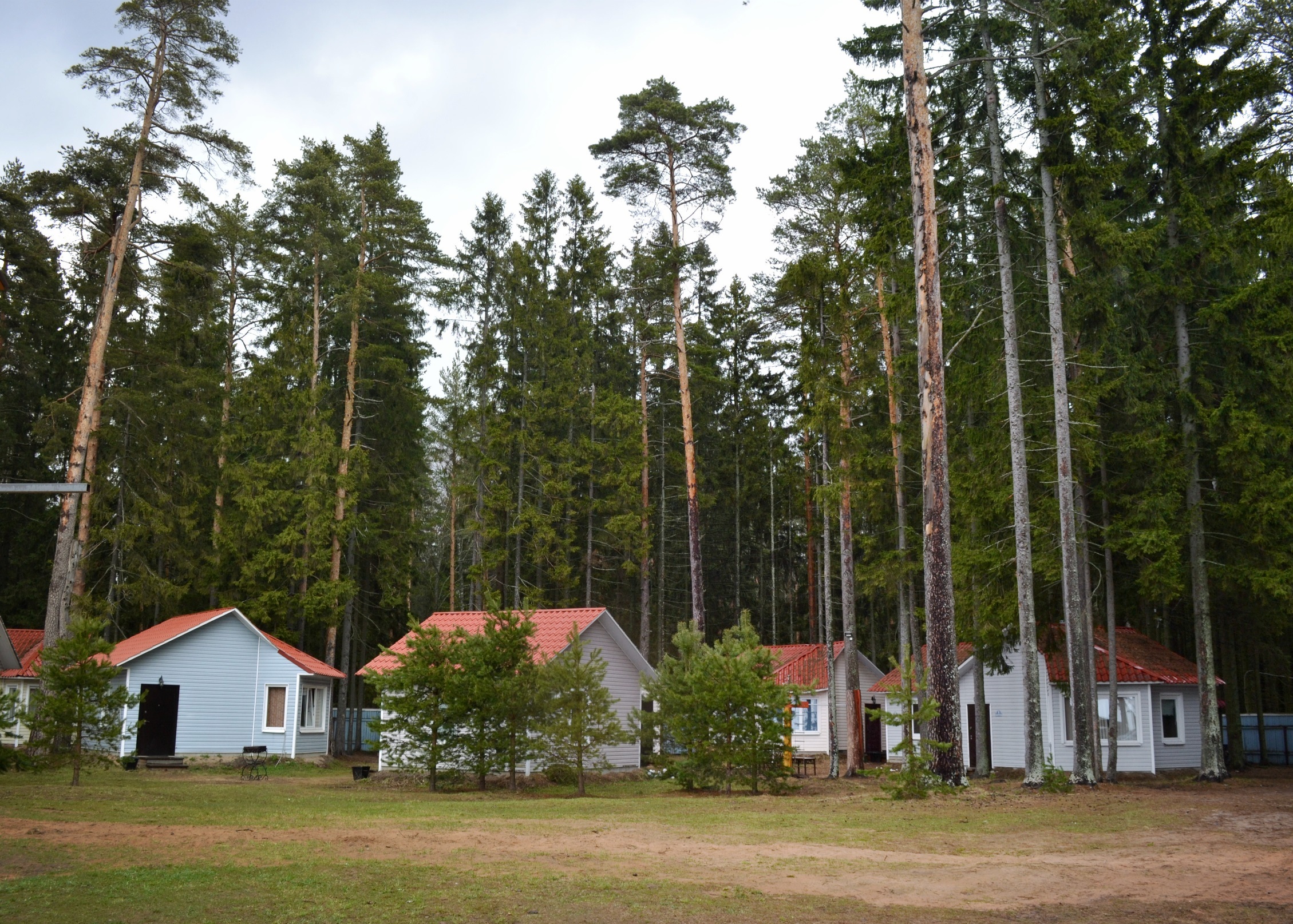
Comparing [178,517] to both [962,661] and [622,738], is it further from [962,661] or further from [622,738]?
[962,661]

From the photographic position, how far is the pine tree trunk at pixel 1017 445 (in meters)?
17.8

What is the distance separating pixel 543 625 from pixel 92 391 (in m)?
12.4

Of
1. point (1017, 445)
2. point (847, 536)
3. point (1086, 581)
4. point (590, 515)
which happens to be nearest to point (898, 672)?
point (847, 536)

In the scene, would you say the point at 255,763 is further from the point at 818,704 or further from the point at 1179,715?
the point at 1179,715

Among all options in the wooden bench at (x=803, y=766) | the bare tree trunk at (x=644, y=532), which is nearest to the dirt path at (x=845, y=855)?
the wooden bench at (x=803, y=766)

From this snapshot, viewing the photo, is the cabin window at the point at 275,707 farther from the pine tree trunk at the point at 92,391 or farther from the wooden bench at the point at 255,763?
the pine tree trunk at the point at 92,391

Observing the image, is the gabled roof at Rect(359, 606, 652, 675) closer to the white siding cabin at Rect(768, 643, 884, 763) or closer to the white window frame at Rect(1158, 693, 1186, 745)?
the white siding cabin at Rect(768, 643, 884, 763)

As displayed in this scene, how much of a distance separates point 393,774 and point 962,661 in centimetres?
1587

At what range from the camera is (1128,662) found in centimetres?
2598

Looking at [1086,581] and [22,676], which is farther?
[22,676]

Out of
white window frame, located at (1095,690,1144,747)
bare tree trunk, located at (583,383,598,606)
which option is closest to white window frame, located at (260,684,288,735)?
bare tree trunk, located at (583,383,598,606)

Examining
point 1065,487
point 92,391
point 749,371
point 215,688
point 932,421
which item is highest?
point 749,371

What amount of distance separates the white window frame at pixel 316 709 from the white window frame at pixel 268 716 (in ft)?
1.36

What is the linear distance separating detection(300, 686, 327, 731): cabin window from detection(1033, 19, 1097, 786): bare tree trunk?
75.1 ft
